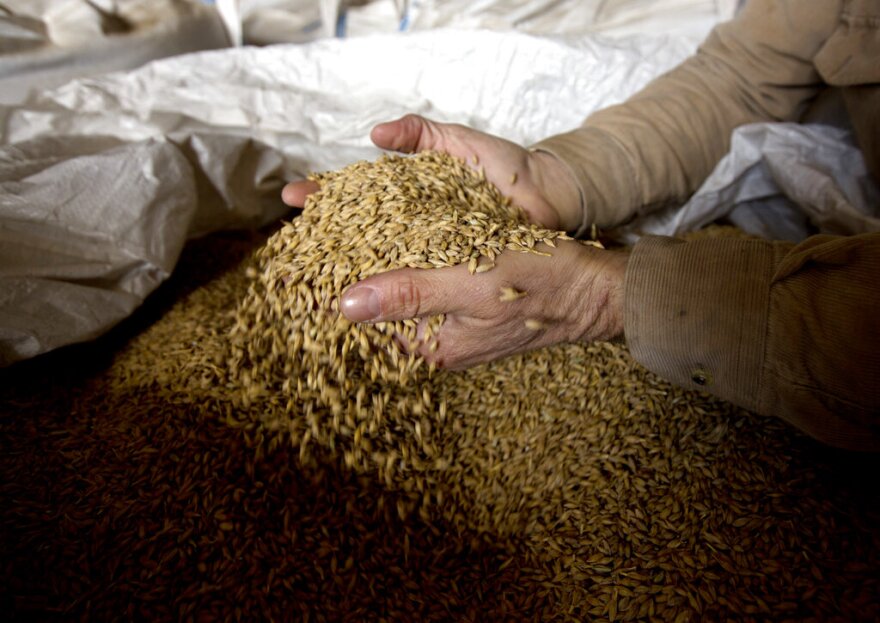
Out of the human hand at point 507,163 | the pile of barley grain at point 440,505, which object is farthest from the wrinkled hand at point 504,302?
the human hand at point 507,163

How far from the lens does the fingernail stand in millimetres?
1012

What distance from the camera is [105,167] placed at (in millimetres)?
1504

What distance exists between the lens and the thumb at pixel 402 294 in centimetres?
101

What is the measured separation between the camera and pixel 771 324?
100 centimetres

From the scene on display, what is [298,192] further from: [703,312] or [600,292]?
[703,312]

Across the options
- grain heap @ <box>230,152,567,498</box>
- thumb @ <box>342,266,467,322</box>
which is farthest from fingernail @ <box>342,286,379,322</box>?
grain heap @ <box>230,152,567,498</box>

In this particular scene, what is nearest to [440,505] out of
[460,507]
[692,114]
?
[460,507]

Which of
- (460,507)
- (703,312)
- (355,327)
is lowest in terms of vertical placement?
(460,507)

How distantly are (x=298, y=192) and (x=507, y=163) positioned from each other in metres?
0.56

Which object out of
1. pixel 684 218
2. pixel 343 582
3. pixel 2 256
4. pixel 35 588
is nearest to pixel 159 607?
pixel 35 588

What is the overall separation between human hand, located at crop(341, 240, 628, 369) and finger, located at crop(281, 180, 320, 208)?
0.52m

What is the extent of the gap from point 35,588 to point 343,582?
1.66 feet

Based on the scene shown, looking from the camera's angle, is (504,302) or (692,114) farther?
(692,114)

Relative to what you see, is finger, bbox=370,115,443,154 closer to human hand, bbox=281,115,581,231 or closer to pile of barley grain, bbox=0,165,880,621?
human hand, bbox=281,115,581,231
